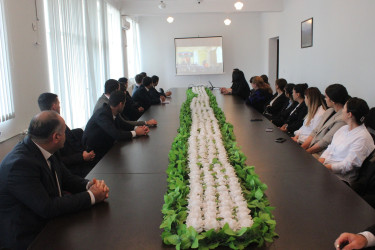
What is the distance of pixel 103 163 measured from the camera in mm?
2729

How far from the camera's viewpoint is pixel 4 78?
3734 millimetres

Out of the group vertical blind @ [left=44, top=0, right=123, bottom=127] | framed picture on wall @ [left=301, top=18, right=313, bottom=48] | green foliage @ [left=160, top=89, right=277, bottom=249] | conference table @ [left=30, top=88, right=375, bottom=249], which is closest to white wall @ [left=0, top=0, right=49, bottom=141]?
vertical blind @ [left=44, top=0, right=123, bottom=127]

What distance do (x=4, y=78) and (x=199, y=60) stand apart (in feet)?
30.3

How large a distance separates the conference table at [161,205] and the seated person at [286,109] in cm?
253

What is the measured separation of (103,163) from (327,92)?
2.44m

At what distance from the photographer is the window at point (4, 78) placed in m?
3.68

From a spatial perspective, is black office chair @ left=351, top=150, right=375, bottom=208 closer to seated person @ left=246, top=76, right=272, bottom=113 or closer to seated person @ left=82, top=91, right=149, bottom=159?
seated person @ left=82, top=91, right=149, bottom=159

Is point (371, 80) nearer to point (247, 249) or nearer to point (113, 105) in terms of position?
point (113, 105)

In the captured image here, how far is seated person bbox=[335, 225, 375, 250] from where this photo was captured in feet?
4.72

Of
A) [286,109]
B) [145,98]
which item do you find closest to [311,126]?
[286,109]

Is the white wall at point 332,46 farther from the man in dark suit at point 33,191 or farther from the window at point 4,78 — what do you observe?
the window at point 4,78

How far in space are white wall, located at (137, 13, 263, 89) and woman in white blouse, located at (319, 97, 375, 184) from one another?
9598 mm

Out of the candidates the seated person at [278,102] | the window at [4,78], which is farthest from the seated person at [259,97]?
the window at [4,78]

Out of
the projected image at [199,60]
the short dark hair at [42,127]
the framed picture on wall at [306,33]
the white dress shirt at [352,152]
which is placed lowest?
the white dress shirt at [352,152]
